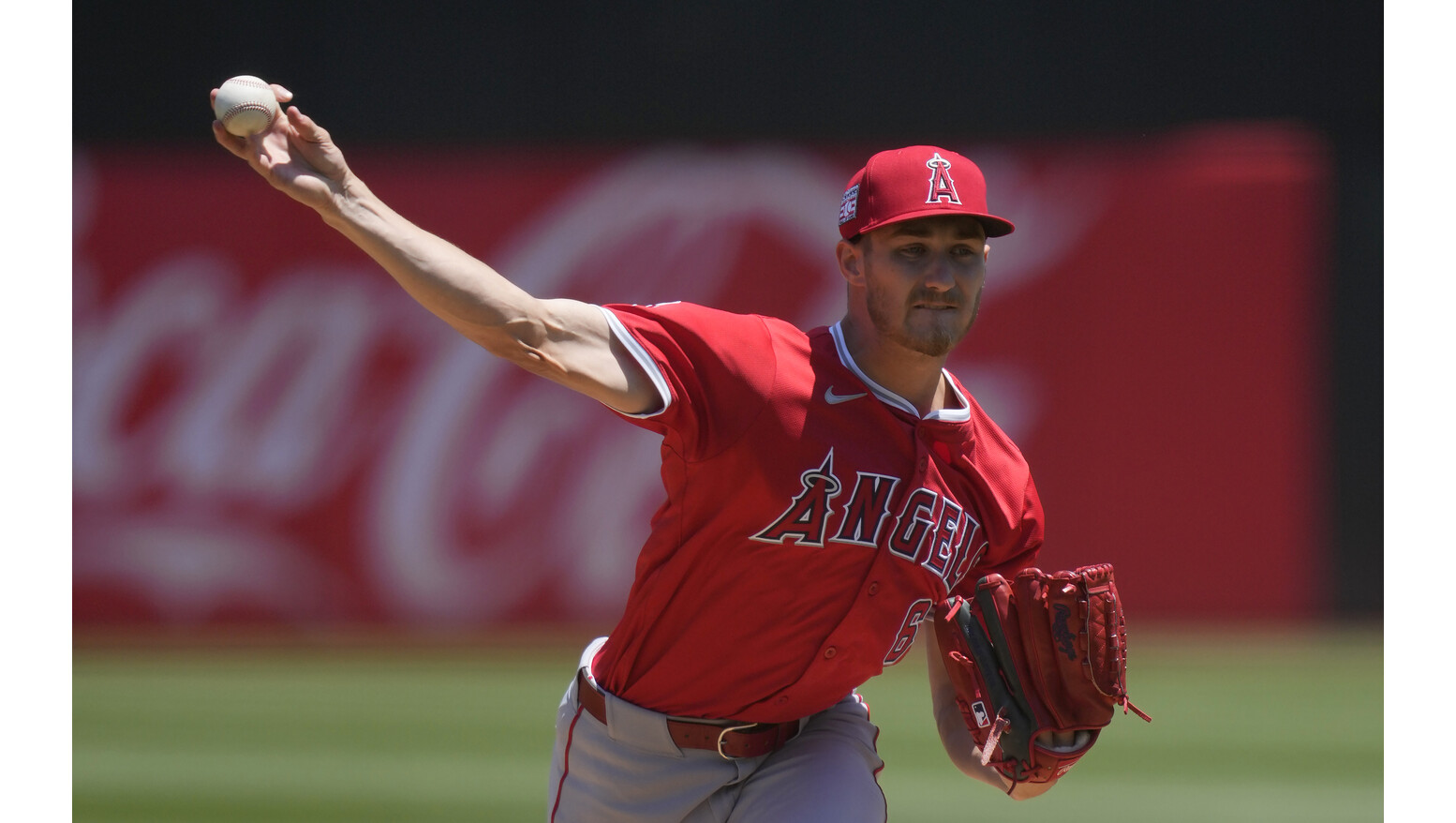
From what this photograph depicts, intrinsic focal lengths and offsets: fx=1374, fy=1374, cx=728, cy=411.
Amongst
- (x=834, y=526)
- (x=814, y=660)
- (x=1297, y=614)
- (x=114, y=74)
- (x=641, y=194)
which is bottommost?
(x=814, y=660)

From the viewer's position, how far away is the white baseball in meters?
2.20

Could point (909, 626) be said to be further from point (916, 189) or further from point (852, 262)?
point (916, 189)

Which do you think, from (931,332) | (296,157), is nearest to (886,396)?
(931,332)

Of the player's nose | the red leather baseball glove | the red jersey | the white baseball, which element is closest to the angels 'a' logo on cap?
the player's nose

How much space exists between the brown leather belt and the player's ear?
990mm

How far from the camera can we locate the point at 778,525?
9.09 ft

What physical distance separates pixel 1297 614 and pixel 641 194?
18.0ft

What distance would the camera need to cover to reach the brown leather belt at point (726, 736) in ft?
9.46

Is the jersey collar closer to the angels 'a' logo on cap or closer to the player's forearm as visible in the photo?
the angels 'a' logo on cap

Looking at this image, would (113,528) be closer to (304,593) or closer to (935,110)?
(304,593)

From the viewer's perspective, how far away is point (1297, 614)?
941 cm

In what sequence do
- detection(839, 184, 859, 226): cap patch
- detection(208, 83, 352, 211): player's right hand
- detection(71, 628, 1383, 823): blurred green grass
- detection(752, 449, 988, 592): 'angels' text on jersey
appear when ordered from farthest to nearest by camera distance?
detection(71, 628, 1383, 823): blurred green grass, detection(839, 184, 859, 226): cap patch, detection(752, 449, 988, 592): 'angels' text on jersey, detection(208, 83, 352, 211): player's right hand

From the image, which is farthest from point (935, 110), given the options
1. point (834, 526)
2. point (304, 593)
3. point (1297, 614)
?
point (834, 526)

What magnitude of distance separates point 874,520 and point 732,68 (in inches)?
344
